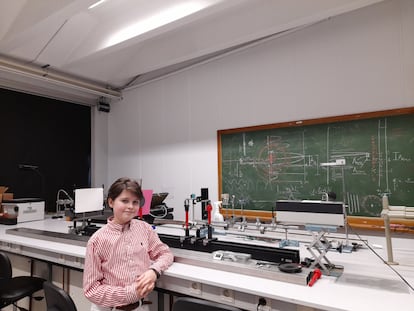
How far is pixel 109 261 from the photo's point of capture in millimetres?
1388

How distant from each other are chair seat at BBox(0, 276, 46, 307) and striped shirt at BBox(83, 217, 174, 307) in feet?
3.26

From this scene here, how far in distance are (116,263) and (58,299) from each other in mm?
303

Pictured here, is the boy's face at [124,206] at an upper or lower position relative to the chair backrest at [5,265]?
upper

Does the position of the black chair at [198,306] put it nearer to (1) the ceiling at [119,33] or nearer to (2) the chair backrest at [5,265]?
(2) the chair backrest at [5,265]

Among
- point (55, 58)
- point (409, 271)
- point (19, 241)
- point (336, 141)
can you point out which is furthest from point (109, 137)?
point (409, 271)

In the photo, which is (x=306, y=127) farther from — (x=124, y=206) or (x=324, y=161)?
(x=124, y=206)

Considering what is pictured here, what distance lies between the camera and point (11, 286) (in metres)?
2.03

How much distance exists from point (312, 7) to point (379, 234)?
2.26 metres

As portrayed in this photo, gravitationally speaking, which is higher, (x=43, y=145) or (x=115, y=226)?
(x=43, y=145)

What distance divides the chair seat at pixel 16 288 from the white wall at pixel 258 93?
2266 mm

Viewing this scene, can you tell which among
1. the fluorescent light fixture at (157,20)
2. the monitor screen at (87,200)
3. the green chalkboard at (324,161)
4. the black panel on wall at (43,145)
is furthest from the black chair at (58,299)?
the black panel on wall at (43,145)

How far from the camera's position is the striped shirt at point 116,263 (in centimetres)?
131

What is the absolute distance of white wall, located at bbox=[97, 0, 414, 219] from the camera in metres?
2.74

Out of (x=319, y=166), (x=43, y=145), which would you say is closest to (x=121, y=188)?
(x=319, y=166)
